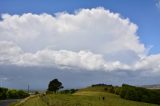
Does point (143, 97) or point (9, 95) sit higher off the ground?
point (9, 95)

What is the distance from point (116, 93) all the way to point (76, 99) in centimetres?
994

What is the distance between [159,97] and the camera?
41.1 m

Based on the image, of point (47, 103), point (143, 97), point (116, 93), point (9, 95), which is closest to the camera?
point (47, 103)

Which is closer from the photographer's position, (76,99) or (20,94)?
(76,99)

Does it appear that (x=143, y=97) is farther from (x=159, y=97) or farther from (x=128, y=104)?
(x=128, y=104)

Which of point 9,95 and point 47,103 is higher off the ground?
point 9,95

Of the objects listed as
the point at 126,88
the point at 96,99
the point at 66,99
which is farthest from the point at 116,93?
the point at 66,99

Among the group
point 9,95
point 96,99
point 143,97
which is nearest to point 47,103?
point 96,99

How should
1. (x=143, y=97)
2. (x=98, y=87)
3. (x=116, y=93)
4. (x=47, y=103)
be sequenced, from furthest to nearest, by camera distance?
(x=98, y=87) → (x=116, y=93) → (x=143, y=97) → (x=47, y=103)

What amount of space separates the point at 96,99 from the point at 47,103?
17.7 feet

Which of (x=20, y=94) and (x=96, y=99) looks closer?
(x=96, y=99)

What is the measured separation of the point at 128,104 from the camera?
116ft

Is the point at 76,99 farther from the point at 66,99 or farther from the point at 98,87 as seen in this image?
the point at 98,87

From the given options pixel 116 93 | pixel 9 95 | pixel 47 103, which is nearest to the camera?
pixel 47 103
